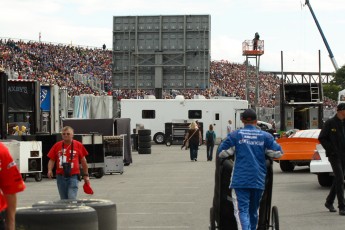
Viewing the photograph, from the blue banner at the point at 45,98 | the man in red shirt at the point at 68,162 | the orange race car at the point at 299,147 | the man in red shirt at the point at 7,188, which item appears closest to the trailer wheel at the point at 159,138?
the blue banner at the point at 45,98

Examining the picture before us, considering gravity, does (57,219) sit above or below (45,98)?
below

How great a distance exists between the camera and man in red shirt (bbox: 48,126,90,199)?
1413cm

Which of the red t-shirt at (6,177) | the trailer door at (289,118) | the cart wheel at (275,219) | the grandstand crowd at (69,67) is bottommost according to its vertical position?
the cart wheel at (275,219)

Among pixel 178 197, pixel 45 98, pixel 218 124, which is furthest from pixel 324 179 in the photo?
pixel 218 124

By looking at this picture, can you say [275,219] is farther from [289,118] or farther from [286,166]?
[289,118]

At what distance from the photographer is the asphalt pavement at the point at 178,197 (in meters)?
14.8

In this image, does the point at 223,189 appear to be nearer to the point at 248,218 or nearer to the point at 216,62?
the point at 248,218

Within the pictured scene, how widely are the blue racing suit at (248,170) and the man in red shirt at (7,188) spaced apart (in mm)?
3695

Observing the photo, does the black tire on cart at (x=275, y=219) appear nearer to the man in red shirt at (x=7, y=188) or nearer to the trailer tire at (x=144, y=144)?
the man in red shirt at (x=7, y=188)

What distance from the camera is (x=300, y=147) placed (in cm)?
2648

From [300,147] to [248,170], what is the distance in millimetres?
16450

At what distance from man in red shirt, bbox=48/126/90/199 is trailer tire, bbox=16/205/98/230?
5.33 meters

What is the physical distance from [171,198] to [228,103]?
40.5m

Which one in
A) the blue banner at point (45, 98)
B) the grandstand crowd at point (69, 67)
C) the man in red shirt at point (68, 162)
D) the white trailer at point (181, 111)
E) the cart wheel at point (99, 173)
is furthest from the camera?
the grandstand crowd at point (69, 67)
